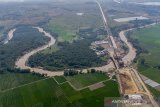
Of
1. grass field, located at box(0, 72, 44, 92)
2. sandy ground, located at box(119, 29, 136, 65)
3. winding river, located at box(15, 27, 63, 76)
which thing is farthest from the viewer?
sandy ground, located at box(119, 29, 136, 65)

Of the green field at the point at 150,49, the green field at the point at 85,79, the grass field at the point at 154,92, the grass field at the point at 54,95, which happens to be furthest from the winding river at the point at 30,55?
the grass field at the point at 154,92

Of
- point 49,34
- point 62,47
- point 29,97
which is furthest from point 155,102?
point 49,34

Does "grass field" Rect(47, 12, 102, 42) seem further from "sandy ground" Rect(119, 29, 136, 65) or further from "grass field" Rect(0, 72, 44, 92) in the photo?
"grass field" Rect(0, 72, 44, 92)

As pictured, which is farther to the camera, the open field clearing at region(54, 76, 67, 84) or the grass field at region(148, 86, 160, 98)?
the open field clearing at region(54, 76, 67, 84)

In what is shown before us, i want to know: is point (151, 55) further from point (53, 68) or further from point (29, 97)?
point (29, 97)

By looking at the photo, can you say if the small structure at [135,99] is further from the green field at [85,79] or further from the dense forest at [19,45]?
the dense forest at [19,45]

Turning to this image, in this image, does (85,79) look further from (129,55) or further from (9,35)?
(9,35)

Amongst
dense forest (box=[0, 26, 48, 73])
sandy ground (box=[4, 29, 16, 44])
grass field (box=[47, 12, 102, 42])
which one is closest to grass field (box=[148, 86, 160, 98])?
dense forest (box=[0, 26, 48, 73])
